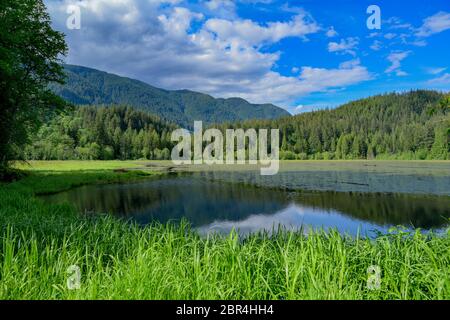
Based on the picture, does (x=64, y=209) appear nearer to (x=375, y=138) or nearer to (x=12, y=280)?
(x=12, y=280)

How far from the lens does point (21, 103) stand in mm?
29234

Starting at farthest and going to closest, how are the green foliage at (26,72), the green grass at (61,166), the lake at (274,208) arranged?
the green grass at (61,166) < the green foliage at (26,72) < the lake at (274,208)

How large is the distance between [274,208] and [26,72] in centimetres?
2763

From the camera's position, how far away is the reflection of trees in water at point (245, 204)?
2464cm

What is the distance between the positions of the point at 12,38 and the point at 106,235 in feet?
68.8

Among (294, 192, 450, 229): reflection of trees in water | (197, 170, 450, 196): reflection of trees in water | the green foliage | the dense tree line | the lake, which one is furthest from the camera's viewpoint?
the dense tree line

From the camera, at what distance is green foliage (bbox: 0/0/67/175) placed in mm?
25844

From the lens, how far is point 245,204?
104ft

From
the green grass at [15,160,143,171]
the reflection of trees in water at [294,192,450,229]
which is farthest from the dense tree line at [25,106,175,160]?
the reflection of trees in water at [294,192,450,229]

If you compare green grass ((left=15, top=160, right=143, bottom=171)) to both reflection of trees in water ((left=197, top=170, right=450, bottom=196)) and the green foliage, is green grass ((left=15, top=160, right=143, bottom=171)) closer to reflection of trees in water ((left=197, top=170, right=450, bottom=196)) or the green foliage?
the green foliage

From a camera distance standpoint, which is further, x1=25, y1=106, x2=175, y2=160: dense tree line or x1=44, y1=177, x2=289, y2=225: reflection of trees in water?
x1=25, y1=106, x2=175, y2=160: dense tree line

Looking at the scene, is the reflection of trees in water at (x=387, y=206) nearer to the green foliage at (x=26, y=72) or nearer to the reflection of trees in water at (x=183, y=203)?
the reflection of trees in water at (x=183, y=203)

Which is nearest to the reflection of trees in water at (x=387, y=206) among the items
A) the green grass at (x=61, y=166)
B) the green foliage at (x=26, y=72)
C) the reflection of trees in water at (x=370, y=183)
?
the reflection of trees in water at (x=370, y=183)
